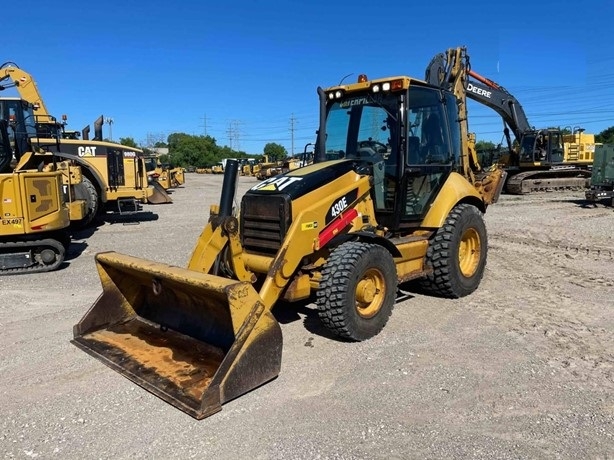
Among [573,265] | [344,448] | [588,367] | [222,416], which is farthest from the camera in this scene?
[573,265]

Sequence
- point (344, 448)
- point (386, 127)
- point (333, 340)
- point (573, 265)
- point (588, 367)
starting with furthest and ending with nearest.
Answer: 1. point (573, 265)
2. point (386, 127)
3. point (333, 340)
4. point (588, 367)
5. point (344, 448)

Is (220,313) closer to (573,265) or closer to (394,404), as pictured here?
(394,404)

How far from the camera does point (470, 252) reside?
6.66m

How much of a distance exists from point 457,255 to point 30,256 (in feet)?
21.4

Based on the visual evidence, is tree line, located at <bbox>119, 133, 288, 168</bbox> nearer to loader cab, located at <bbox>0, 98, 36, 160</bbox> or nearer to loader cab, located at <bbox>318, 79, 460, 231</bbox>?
loader cab, located at <bbox>0, 98, 36, 160</bbox>

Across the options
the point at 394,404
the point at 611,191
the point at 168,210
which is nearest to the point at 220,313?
the point at 394,404

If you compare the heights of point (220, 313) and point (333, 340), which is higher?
point (220, 313)

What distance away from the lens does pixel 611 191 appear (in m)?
16.3

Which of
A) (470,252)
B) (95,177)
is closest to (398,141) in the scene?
(470,252)

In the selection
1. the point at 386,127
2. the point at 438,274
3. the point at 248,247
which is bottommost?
the point at 438,274

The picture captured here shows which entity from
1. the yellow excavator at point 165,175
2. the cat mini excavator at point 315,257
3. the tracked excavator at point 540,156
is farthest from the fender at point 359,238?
the yellow excavator at point 165,175

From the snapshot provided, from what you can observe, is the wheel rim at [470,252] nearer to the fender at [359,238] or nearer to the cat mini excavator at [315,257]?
the cat mini excavator at [315,257]

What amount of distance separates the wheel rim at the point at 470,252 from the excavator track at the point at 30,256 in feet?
20.6

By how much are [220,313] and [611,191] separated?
16063 mm
